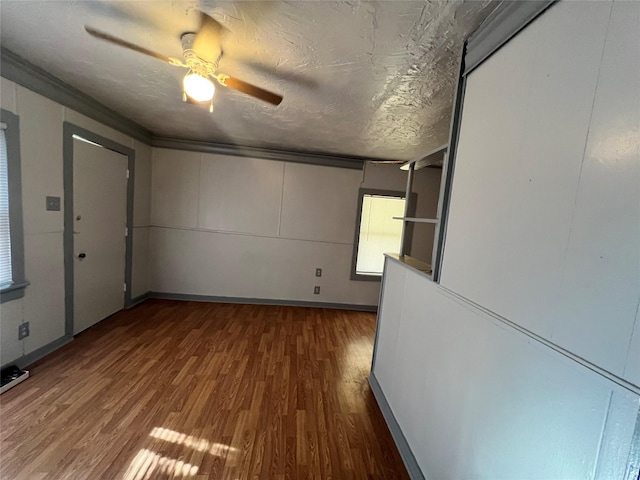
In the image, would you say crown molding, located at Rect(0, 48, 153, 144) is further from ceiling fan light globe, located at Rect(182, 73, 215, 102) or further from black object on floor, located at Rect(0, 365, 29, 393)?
black object on floor, located at Rect(0, 365, 29, 393)

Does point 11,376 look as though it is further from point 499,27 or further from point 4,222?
point 499,27

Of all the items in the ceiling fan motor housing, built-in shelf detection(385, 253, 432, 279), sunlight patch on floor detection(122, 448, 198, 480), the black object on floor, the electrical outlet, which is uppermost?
the ceiling fan motor housing

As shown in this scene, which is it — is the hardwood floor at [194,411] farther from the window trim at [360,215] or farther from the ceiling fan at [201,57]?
the ceiling fan at [201,57]

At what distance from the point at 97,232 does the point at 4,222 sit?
3.34 ft

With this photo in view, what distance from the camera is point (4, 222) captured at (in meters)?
2.01

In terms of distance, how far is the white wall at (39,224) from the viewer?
2088 mm

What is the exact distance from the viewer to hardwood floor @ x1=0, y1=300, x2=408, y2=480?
1.54 m

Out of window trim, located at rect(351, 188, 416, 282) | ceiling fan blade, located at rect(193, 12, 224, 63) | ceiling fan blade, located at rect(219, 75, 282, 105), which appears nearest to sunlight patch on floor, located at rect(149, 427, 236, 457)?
ceiling fan blade, located at rect(219, 75, 282, 105)

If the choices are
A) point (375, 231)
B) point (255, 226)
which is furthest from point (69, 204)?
point (375, 231)

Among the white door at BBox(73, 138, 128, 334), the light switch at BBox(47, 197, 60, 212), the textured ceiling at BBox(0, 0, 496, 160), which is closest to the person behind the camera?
the textured ceiling at BBox(0, 0, 496, 160)

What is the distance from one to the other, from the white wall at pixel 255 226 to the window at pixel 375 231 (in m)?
0.15

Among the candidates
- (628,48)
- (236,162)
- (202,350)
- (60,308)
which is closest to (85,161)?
(60,308)

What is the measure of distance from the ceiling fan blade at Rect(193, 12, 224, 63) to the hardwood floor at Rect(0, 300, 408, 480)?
2.43 metres

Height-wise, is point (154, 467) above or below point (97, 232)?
below
